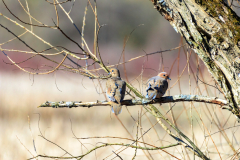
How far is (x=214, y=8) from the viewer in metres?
0.93

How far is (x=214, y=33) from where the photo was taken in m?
0.92

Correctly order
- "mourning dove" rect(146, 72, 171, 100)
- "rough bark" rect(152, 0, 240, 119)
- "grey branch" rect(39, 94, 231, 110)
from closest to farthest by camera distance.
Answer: "rough bark" rect(152, 0, 240, 119) → "grey branch" rect(39, 94, 231, 110) → "mourning dove" rect(146, 72, 171, 100)

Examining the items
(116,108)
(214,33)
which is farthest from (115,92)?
(214,33)

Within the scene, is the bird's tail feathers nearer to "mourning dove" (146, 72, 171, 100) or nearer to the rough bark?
"mourning dove" (146, 72, 171, 100)

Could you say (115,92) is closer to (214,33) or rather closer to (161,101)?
(161,101)

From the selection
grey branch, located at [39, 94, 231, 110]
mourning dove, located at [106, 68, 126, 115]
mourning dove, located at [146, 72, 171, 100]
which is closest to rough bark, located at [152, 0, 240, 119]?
grey branch, located at [39, 94, 231, 110]

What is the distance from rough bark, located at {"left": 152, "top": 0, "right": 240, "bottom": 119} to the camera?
0.91m

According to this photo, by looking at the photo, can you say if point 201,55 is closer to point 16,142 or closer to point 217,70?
point 217,70

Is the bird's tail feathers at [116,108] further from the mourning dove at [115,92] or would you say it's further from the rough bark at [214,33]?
the rough bark at [214,33]

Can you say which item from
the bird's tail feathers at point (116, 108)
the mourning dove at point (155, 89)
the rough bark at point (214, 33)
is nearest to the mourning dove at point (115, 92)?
the bird's tail feathers at point (116, 108)

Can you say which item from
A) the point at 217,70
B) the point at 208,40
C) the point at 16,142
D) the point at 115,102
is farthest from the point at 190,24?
the point at 16,142

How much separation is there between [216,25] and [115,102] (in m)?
0.81

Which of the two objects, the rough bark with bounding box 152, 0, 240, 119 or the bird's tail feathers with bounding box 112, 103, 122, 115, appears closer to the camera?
the rough bark with bounding box 152, 0, 240, 119

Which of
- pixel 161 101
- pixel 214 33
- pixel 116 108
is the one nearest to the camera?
pixel 214 33
